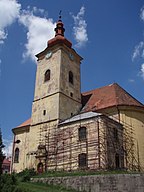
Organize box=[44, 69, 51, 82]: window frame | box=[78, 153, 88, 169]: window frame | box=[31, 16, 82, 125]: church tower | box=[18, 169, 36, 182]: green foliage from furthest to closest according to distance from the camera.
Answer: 1. box=[44, 69, 51, 82]: window frame
2. box=[31, 16, 82, 125]: church tower
3. box=[78, 153, 88, 169]: window frame
4. box=[18, 169, 36, 182]: green foliage

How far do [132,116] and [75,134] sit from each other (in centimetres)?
660

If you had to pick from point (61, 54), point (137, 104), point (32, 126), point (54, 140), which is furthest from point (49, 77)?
point (137, 104)

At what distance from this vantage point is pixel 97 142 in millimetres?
25203

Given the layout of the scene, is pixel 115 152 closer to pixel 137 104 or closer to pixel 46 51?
pixel 137 104

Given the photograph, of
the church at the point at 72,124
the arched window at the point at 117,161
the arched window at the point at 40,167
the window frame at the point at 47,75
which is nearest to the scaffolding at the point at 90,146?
the church at the point at 72,124

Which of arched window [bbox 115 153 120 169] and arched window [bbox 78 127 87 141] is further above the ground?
arched window [bbox 78 127 87 141]

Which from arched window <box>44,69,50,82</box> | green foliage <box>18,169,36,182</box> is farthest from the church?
green foliage <box>18,169,36,182</box>

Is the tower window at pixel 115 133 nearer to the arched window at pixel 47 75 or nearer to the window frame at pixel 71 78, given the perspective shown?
the window frame at pixel 71 78

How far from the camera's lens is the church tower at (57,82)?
102 feet

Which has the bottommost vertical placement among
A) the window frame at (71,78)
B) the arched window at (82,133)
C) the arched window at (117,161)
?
the arched window at (117,161)

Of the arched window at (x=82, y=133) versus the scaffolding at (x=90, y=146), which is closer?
the scaffolding at (x=90, y=146)

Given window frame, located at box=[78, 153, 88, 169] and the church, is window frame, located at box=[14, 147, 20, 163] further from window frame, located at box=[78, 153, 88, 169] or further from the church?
window frame, located at box=[78, 153, 88, 169]

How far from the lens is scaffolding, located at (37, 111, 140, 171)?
82.1 ft

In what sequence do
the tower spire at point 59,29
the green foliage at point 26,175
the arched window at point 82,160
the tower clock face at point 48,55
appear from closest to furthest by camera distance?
the green foliage at point 26,175 < the arched window at point 82,160 < the tower clock face at point 48,55 < the tower spire at point 59,29
